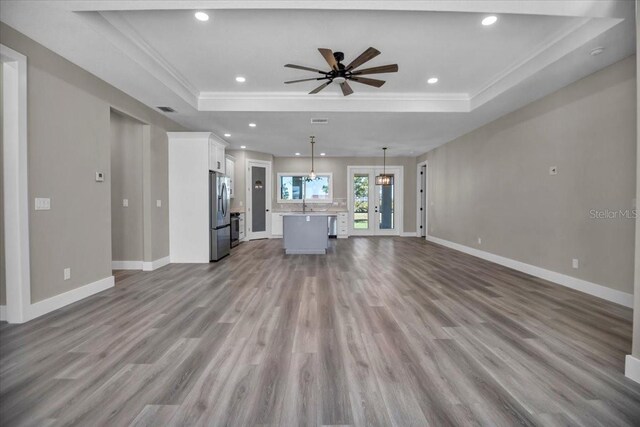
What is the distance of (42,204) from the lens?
288 cm

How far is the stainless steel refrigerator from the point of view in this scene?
543 cm

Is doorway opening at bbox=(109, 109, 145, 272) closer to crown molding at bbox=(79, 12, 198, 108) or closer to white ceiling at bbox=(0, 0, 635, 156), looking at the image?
white ceiling at bbox=(0, 0, 635, 156)

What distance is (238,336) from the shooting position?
2.38 metres

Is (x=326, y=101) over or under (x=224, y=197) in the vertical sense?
over

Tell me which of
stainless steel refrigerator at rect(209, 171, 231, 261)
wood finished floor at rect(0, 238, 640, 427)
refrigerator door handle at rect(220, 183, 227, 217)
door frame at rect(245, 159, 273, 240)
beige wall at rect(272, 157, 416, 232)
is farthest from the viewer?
beige wall at rect(272, 157, 416, 232)

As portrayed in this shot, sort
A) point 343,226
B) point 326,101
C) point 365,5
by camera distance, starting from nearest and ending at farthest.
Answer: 1. point 365,5
2. point 326,101
3. point 343,226

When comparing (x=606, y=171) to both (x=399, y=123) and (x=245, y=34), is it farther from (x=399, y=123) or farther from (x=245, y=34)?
(x=245, y=34)

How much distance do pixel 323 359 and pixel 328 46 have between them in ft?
10.9

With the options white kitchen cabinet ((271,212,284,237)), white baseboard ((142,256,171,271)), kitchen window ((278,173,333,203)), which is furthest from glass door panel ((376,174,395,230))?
white baseboard ((142,256,171,271))

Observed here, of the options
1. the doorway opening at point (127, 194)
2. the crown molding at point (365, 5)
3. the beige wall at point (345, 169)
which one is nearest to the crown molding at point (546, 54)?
the crown molding at point (365, 5)

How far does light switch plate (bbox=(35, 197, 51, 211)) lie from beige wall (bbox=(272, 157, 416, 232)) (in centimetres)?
679

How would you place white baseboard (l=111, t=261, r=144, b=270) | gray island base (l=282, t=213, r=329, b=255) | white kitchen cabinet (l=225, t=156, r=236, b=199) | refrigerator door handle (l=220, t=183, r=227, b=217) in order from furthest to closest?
white kitchen cabinet (l=225, t=156, r=236, b=199) → gray island base (l=282, t=213, r=329, b=255) → refrigerator door handle (l=220, t=183, r=227, b=217) → white baseboard (l=111, t=261, r=144, b=270)

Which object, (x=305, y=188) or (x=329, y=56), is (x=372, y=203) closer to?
(x=305, y=188)

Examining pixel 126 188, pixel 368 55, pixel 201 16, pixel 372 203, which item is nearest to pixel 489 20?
pixel 368 55
